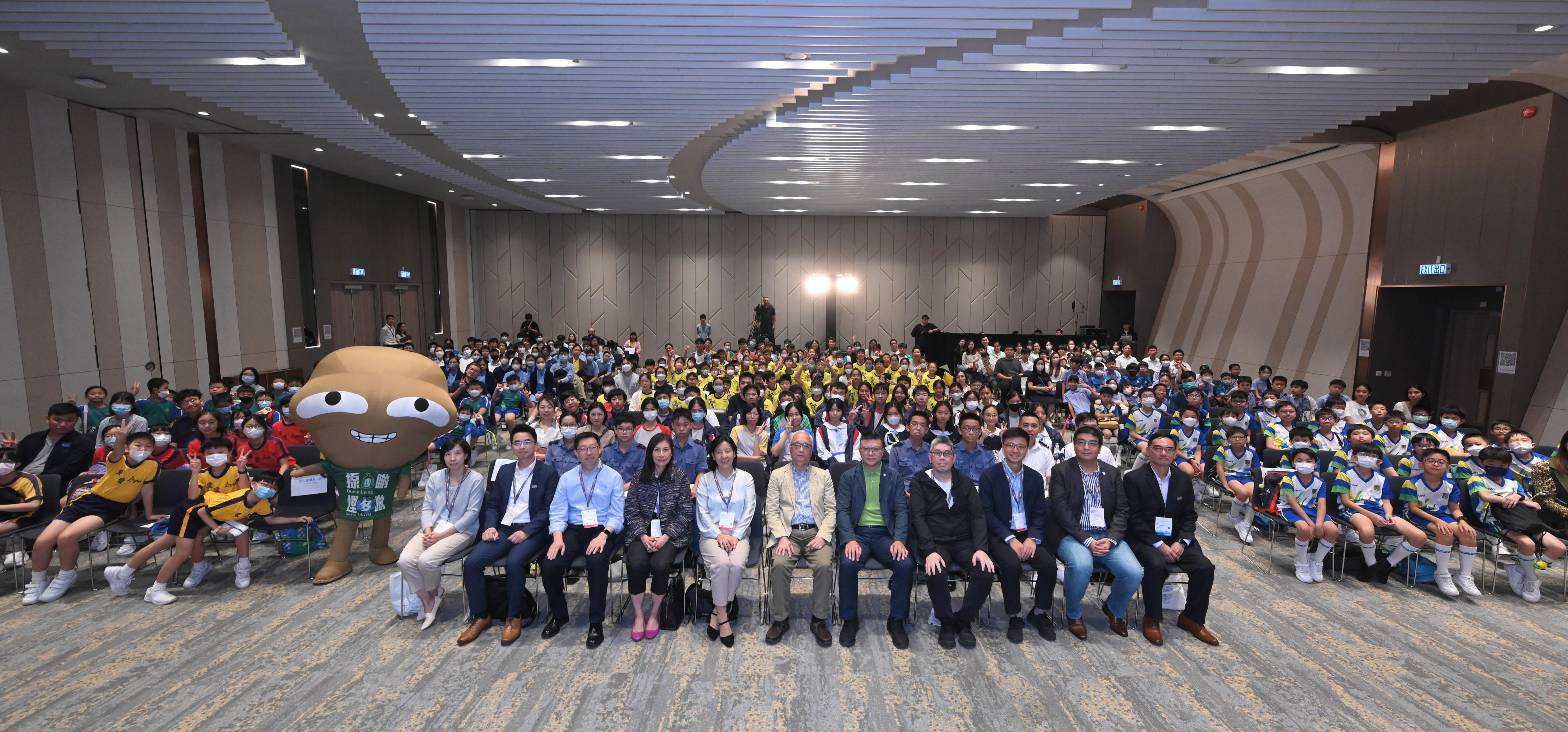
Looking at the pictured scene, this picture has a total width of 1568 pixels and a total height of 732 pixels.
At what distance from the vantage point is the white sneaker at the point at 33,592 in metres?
5.00

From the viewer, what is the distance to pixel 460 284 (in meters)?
19.9

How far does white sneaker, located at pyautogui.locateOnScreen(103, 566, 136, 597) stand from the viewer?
16.7 feet

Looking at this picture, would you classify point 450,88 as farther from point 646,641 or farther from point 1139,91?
point 1139,91

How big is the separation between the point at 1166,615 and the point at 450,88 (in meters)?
8.14

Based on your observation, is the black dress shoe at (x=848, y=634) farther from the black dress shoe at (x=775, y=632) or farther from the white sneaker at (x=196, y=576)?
the white sneaker at (x=196, y=576)

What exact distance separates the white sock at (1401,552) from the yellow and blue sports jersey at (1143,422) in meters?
2.91

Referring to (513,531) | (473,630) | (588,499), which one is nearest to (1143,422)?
(588,499)

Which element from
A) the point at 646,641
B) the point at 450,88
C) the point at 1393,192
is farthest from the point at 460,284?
the point at 1393,192

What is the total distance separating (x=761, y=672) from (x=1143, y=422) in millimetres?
6350

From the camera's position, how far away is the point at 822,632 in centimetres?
454

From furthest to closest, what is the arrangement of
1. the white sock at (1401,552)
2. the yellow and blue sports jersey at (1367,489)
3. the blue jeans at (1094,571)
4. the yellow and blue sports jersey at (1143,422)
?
the yellow and blue sports jersey at (1143,422) < the yellow and blue sports jersey at (1367,489) < the white sock at (1401,552) < the blue jeans at (1094,571)

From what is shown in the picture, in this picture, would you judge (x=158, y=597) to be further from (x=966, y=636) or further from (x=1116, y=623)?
(x=1116, y=623)

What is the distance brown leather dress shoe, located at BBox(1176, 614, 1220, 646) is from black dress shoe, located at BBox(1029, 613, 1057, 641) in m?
0.84

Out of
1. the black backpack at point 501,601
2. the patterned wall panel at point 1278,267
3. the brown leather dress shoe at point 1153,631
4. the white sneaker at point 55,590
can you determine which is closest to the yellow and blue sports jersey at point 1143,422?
the brown leather dress shoe at point 1153,631
